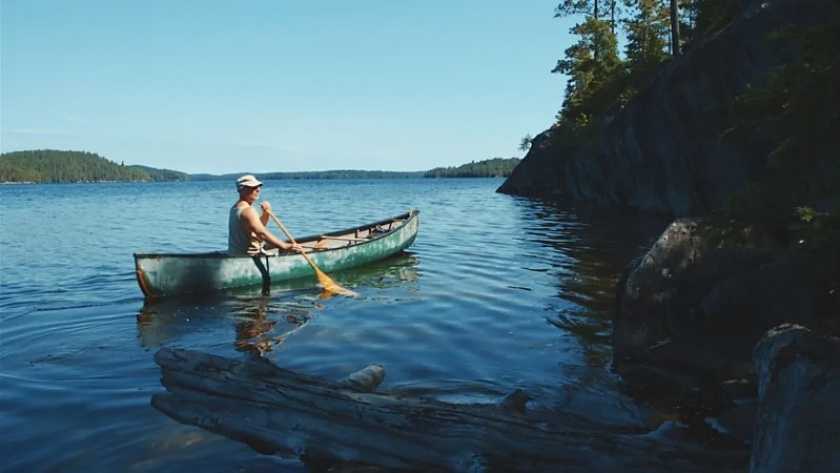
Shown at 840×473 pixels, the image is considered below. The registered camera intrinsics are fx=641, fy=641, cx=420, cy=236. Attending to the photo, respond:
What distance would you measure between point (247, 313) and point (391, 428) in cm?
691

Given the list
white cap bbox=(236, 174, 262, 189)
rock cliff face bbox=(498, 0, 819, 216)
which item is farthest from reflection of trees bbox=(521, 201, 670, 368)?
white cap bbox=(236, 174, 262, 189)

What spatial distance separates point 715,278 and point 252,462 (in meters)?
5.78

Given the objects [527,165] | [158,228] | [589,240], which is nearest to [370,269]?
[589,240]

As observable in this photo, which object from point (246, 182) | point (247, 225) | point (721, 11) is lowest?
point (247, 225)

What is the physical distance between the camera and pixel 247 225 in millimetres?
12750

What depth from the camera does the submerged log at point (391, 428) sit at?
418 cm

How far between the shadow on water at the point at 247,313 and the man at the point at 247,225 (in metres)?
0.86

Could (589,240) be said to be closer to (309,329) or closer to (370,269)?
(370,269)

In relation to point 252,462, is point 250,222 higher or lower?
higher

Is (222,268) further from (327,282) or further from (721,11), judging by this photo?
(721,11)

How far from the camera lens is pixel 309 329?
9.89 meters

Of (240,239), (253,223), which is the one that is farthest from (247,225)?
(240,239)

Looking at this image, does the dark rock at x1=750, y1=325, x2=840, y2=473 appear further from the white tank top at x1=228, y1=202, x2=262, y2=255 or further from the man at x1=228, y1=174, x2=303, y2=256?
the white tank top at x1=228, y1=202, x2=262, y2=255

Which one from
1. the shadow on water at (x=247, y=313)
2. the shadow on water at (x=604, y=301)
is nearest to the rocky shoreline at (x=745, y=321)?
the shadow on water at (x=604, y=301)
